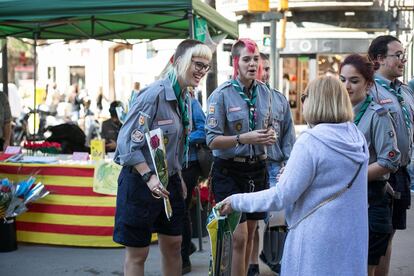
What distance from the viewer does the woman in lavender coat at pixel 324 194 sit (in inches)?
119

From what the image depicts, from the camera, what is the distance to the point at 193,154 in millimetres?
6098

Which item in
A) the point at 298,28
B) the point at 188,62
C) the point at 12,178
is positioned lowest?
the point at 12,178

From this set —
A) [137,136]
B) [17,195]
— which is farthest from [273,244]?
[17,195]

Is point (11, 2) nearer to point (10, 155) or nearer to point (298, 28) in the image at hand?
point (10, 155)

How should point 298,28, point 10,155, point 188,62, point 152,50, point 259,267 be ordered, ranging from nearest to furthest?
1. point 188,62
2. point 259,267
3. point 10,155
4. point 298,28
5. point 152,50

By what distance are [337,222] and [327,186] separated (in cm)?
17

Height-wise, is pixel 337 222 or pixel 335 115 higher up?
pixel 335 115

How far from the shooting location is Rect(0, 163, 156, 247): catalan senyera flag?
6.75 m

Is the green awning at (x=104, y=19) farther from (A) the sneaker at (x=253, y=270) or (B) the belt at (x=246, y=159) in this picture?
(A) the sneaker at (x=253, y=270)

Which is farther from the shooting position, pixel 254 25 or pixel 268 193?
pixel 254 25

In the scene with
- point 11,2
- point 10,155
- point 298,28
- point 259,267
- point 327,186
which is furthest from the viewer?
point 298,28

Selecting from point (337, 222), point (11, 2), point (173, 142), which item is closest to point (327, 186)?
point (337, 222)

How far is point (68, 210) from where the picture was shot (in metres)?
6.80

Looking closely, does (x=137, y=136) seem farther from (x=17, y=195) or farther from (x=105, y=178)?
(x=17, y=195)
